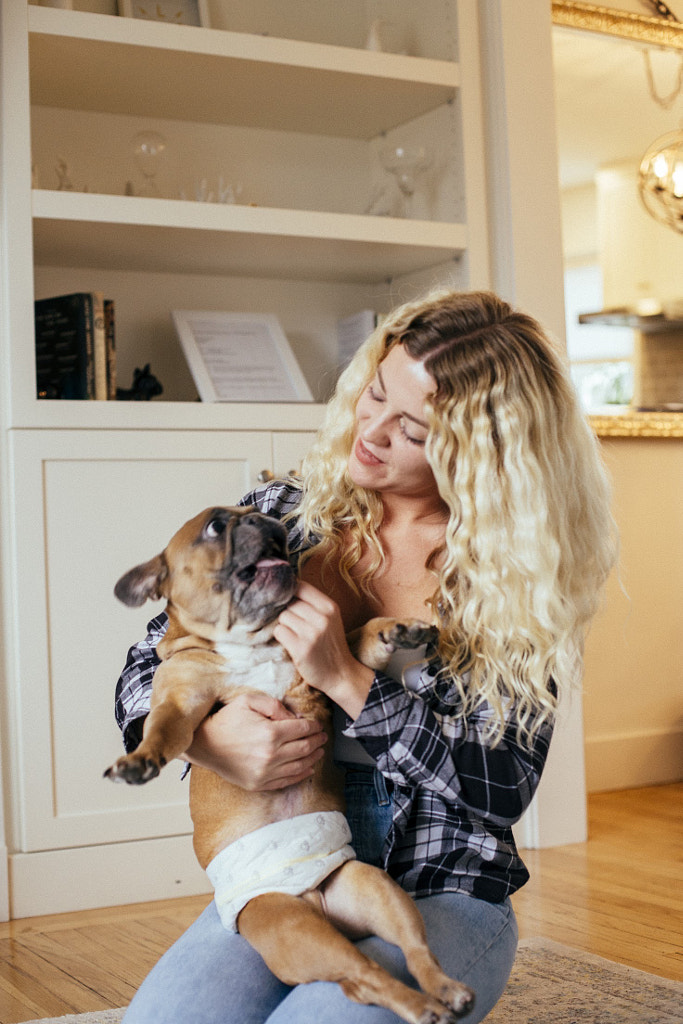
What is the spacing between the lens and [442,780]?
4.14 feet

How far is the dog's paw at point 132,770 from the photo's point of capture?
105 cm

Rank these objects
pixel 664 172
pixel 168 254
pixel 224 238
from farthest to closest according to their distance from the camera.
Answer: pixel 664 172, pixel 168 254, pixel 224 238

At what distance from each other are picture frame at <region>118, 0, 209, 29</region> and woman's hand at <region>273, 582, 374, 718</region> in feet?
6.80

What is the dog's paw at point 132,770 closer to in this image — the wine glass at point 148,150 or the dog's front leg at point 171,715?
the dog's front leg at point 171,715

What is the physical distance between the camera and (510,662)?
133 centimetres

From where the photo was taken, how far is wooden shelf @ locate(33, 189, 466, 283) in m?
2.58

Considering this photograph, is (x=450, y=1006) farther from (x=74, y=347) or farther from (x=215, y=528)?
(x=74, y=347)

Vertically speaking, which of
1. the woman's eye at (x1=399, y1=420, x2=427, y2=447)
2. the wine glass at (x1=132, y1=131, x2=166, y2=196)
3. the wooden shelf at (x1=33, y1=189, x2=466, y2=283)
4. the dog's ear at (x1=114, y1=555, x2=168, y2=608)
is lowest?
the dog's ear at (x1=114, y1=555, x2=168, y2=608)

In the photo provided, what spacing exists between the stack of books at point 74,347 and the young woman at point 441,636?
1264mm

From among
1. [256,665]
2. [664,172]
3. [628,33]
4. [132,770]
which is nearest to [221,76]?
[628,33]

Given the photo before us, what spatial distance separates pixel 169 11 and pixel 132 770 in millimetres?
2400

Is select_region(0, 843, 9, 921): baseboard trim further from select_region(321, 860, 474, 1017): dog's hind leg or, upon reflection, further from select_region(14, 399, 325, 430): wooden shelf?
select_region(321, 860, 474, 1017): dog's hind leg

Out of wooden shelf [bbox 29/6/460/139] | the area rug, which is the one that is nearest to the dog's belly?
the area rug

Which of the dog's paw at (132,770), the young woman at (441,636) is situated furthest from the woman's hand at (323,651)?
the dog's paw at (132,770)
